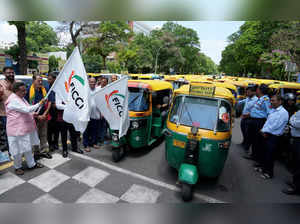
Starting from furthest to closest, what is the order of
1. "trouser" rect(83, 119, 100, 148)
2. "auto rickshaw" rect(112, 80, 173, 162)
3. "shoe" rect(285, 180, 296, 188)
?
1. "trouser" rect(83, 119, 100, 148)
2. "auto rickshaw" rect(112, 80, 173, 162)
3. "shoe" rect(285, 180, 296, 188)

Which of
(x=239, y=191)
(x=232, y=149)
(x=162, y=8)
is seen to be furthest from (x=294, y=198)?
(x=162, y=8)

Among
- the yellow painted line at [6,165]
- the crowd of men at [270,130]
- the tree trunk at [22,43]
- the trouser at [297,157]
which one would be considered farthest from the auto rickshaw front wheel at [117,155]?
the tree trunk at [22,43]

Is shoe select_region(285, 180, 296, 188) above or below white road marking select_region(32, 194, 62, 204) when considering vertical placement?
above

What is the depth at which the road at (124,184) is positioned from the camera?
10.9 feet

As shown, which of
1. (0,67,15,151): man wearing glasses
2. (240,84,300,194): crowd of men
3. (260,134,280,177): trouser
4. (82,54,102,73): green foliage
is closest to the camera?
(240,84,300,194): crowd of men

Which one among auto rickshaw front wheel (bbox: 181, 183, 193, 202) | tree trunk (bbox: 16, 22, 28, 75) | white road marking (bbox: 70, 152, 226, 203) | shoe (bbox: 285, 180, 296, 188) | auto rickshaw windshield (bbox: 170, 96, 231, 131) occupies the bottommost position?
white road marking (bbox: 70, 152, 226, 203)

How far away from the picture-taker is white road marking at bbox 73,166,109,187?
377 centimetres

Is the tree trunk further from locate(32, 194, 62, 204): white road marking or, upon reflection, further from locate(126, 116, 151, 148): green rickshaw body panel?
locate(32, 194, 62, 204): white road marking

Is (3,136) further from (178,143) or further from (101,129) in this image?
(178,143)

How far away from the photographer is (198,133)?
11.0 ft

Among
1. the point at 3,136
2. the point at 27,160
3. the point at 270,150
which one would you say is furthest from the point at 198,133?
the point at 3,136

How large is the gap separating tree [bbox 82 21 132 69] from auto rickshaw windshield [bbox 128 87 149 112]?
63.3ft

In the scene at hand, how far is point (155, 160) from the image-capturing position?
16.0ft

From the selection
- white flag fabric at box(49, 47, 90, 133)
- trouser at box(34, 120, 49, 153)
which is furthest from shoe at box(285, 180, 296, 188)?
trouser at box(34, 120, 49, 153)
